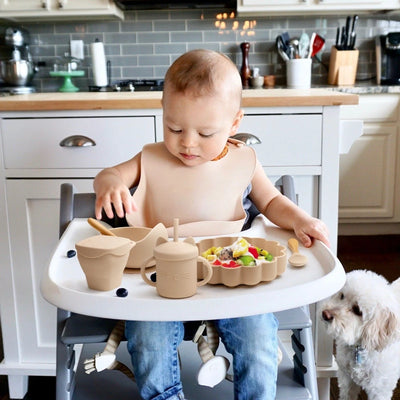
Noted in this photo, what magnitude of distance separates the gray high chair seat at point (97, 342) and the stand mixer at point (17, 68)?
2489 millimetres

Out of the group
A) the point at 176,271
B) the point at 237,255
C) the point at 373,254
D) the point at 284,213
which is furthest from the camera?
the point at 373,254

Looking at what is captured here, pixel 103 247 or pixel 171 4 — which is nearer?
pixel 103 247

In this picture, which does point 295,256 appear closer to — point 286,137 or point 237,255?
point 237,255

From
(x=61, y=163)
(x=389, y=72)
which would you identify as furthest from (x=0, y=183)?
(x=389, y=72)

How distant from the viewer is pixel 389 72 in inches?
144

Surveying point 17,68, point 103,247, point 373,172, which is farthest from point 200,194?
point 17,68

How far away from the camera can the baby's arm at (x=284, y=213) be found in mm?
1034

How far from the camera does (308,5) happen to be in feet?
11.1

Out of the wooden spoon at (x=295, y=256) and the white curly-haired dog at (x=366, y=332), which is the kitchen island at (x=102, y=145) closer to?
the white curly-haired dog at (x=366, y=332)

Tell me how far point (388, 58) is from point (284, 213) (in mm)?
2900

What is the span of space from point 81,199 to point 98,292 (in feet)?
1.45

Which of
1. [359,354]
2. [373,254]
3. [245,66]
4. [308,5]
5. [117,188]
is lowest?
[373,254]

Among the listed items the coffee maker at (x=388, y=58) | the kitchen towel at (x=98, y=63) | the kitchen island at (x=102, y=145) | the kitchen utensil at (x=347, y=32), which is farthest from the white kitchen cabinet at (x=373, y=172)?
the kitchen island at (x=102, y=145)

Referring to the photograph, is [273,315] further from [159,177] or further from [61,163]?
[61,163]
